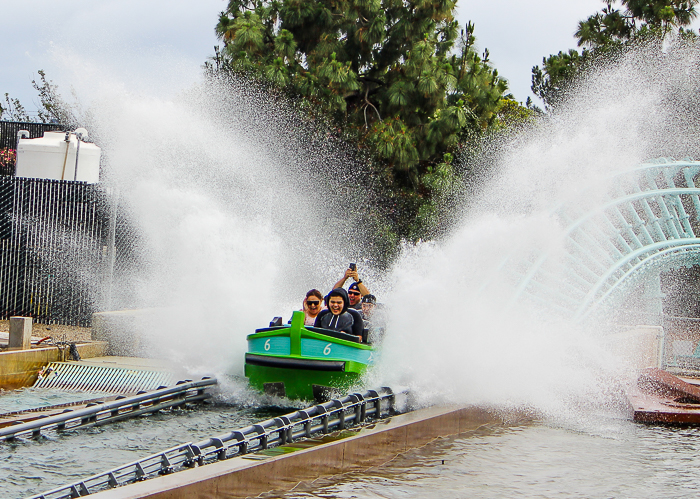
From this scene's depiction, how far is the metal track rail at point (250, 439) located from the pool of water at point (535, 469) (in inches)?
28.6

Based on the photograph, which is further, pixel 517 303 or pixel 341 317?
pixel 517 303

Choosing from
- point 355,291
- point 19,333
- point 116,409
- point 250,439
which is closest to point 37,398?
point 19,333

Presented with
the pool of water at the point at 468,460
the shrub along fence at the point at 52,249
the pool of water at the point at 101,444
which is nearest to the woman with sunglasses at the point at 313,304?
the pool of water at the point at 101,444

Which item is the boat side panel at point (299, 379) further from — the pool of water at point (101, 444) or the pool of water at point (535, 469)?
the pool of water at point (535, 469)

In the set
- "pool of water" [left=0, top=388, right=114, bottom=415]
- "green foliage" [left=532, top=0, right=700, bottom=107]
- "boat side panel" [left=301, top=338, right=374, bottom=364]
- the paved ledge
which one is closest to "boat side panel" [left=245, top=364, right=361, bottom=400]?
"boat side panel" [left=301, top=338, right=374, bottom=364]

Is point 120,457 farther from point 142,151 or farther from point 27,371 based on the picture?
point 142,151

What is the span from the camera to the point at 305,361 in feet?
29.8

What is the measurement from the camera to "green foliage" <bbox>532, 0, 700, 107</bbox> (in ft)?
94.1

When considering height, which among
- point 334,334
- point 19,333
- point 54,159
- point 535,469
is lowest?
point 535,469

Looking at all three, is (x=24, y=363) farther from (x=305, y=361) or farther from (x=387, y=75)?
(x=387, y=75)

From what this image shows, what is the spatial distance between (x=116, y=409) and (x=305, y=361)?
2042 millimetres

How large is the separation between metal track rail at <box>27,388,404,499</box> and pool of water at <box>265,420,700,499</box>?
0.73 metres

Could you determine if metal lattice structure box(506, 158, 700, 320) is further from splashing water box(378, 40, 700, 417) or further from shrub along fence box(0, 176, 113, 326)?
shrub along fence box(0, 176, 113, 326)

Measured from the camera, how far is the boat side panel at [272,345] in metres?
9.24
